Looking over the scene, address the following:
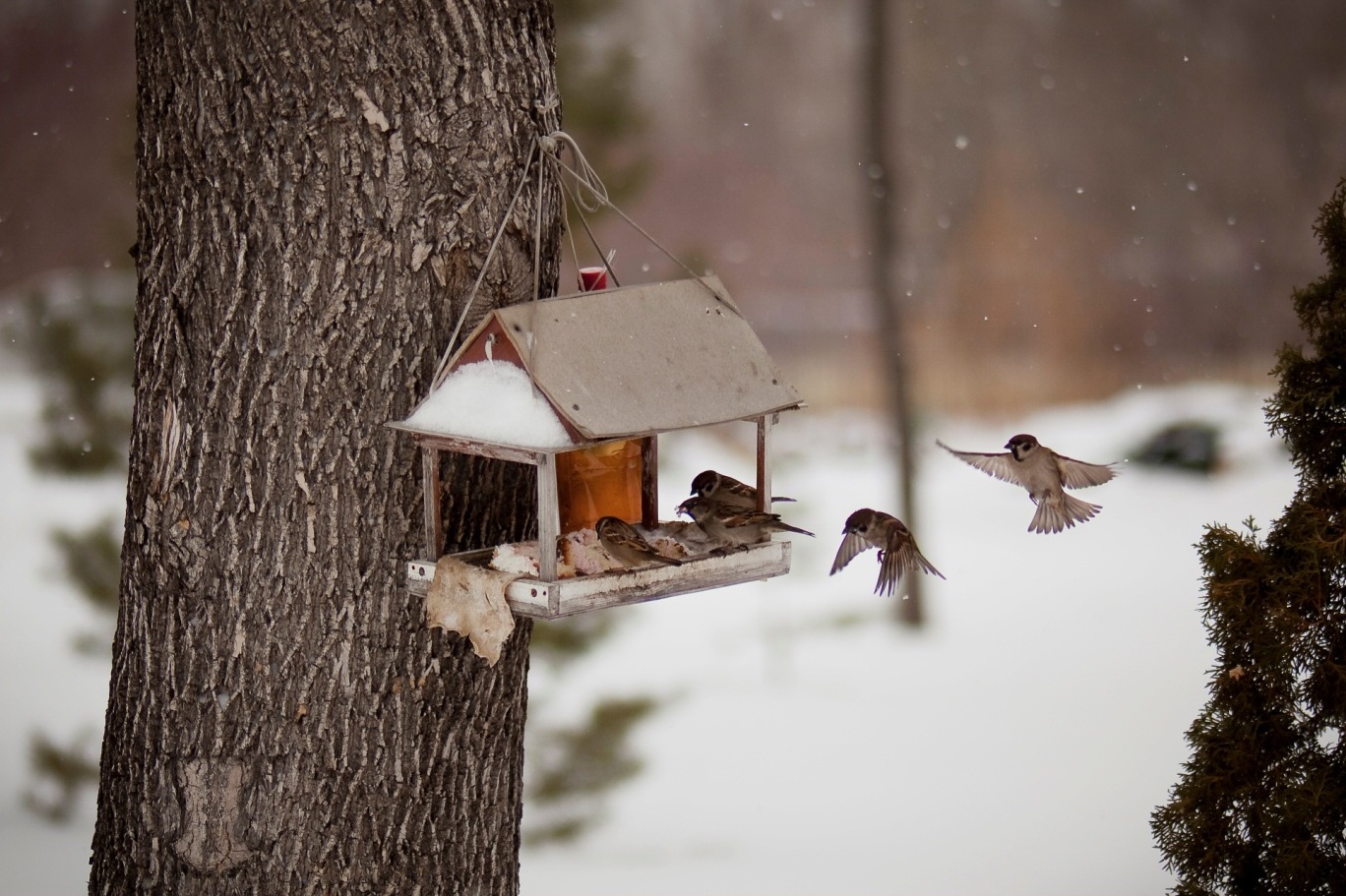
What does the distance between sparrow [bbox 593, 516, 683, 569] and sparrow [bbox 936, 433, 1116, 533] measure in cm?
97

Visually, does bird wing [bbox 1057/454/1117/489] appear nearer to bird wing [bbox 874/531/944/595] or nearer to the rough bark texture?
bird wing [bbox 874/531/944/595]

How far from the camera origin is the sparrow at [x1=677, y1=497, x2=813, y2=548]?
2.29 metres

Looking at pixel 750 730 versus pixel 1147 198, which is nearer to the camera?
pixel 750 730

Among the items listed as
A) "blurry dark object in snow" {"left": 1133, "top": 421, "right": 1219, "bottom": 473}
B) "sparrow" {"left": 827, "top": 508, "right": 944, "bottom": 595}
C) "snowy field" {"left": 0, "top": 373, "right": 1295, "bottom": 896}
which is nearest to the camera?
"sparrow" {"left": 827, "top": 508, "right": 944, "bottom": 595}

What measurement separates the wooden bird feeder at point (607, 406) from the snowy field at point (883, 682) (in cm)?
341

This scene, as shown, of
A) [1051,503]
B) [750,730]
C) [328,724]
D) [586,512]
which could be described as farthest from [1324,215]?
[750,730]

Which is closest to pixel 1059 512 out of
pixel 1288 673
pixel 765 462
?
pixel 1288 673

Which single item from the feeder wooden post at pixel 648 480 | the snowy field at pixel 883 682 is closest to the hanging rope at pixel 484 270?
the feeder wooden post at pixel 648 480

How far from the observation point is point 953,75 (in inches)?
356

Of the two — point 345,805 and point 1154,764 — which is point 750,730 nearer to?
point 1154,764

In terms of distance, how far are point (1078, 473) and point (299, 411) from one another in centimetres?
178

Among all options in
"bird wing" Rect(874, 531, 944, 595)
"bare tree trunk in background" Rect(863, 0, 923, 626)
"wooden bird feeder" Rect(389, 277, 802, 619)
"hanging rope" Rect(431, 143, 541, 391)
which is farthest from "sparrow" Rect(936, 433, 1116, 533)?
"bare tree trunk in background" Rect(863, 0, 923, 626)

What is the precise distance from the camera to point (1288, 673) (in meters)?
2.47

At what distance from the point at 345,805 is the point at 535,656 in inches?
114
